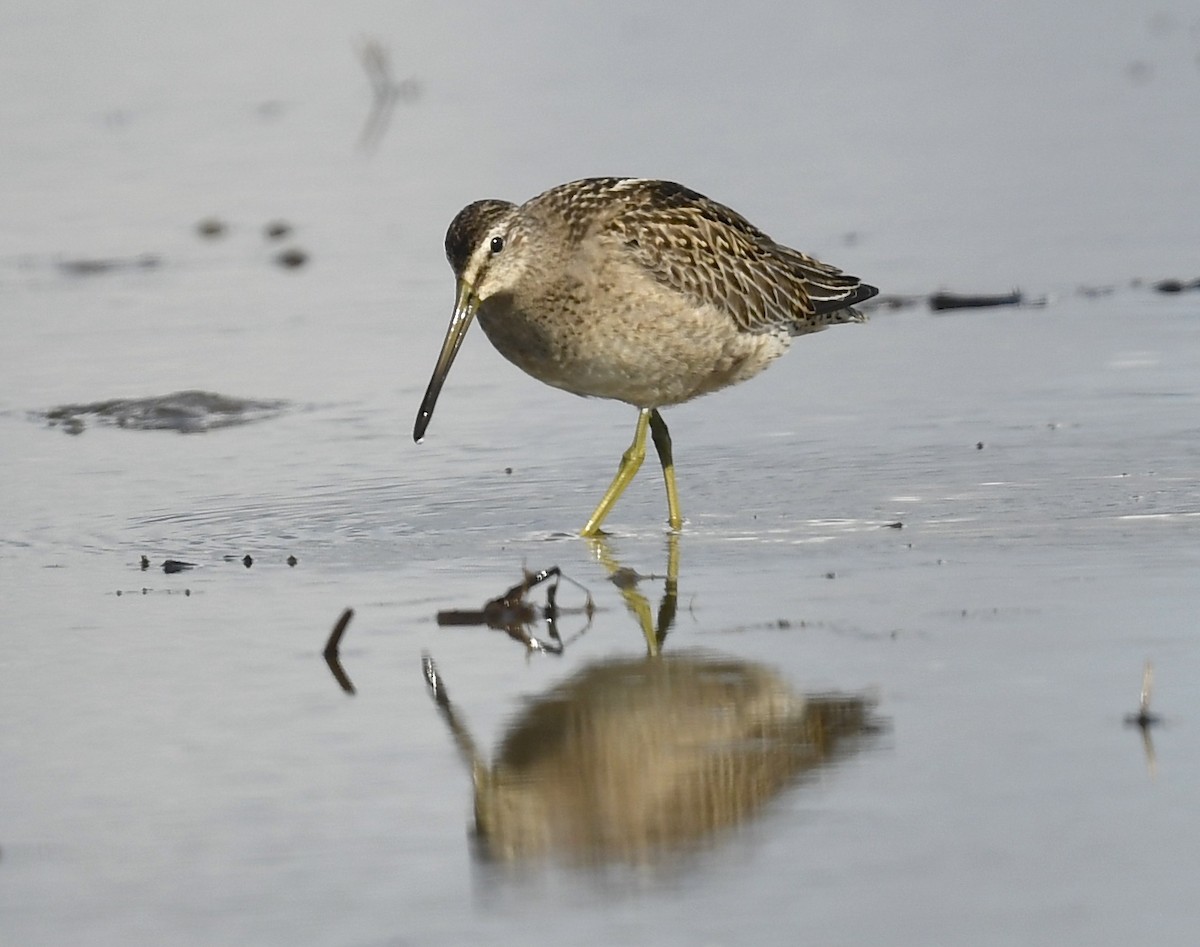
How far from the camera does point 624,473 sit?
7246mm

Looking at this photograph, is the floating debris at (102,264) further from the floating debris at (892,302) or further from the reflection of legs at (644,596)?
the reflection of legs at (644,596)

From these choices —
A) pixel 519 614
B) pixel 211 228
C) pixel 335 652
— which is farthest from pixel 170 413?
pixel 211 228

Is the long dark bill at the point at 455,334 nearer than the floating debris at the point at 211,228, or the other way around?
the long dark bill at the point at 455,334

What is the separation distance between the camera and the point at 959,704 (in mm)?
4879

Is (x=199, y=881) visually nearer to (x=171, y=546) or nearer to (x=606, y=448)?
(x=171, y=546)

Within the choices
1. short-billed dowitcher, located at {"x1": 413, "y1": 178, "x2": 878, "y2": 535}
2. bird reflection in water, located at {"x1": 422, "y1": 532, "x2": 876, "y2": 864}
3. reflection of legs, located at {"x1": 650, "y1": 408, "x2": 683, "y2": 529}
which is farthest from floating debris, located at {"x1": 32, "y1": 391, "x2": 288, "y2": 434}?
bird reflection in water, located at {"x1": 422, "y1": 532, "x2": 876, "y2": 864}

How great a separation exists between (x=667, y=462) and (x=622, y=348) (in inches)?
15.7

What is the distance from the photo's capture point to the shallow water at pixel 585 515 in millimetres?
4074

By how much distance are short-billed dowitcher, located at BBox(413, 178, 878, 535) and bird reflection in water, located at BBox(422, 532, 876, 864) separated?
1826 millimetres

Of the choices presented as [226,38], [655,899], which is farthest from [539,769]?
[226,38]

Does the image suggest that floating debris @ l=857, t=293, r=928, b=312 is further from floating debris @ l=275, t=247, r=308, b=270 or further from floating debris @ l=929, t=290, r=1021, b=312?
floating debris @ l=275, t=247, r=308, b=270

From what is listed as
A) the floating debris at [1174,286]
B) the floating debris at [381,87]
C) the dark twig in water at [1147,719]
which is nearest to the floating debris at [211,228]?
the floating debris at [381,87]

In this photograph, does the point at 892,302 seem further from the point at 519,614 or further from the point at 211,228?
the point at 519,614

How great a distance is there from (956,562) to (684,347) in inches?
62.8
